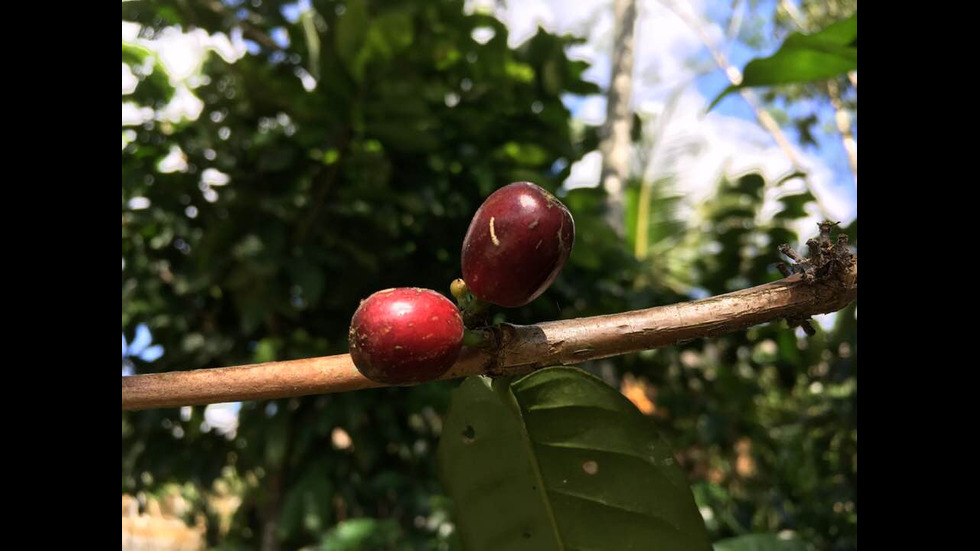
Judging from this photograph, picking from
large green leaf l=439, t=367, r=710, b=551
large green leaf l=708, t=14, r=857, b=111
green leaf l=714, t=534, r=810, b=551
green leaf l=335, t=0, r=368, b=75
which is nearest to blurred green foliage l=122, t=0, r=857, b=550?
green leaf l=335, t=0, r=368, b=75

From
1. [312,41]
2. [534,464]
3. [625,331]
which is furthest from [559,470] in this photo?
[312,41]

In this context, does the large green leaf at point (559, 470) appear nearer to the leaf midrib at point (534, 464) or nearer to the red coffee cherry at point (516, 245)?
the leaf midrib at point (534, 464)

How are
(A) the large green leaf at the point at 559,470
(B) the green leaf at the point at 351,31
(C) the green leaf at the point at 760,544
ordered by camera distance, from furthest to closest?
(B) the green leaf at the point at 351,31 → (C) the green leaf at the point at 760,544 → (A) the large green leaf at the point at 559,470

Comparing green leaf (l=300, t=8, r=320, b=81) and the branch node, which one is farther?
green leaf (l=300, t=8, r=320, b=81)

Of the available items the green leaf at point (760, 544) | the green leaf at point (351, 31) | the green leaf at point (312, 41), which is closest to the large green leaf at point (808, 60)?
the green leaf at point (760, 544)

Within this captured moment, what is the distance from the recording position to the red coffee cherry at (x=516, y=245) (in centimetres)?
52

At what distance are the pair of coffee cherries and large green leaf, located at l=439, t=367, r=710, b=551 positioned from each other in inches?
7.0

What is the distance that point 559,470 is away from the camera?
0.70 m

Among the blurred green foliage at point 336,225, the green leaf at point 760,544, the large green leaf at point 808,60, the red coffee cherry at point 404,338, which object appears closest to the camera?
the red coffee cherry at point 404,338

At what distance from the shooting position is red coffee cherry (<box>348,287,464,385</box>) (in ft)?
1.59

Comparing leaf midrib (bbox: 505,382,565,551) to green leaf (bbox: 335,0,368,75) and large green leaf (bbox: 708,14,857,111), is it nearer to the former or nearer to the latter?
large green leaf (bbox: 708,14,857,111)

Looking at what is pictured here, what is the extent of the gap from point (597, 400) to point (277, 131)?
61.3 inches

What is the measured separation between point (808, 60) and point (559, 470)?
76cm

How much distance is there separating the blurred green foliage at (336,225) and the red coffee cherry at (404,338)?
4.40ft
